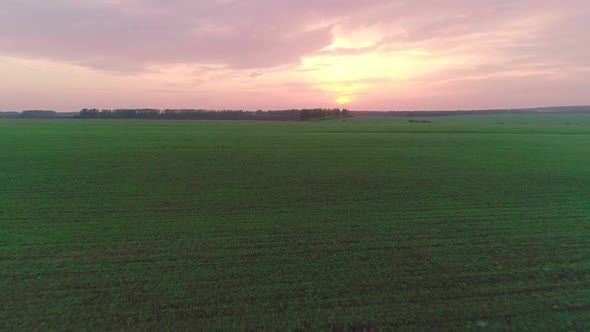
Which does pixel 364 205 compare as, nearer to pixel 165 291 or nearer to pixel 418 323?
pixel 418 323

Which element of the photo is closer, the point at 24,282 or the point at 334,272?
the point at 24,282

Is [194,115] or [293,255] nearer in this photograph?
[293,255]

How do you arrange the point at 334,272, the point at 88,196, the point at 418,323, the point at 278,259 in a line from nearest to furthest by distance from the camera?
the point at 418,323 < the point at 334,272 < the point at 278,259 < the point at 88,196

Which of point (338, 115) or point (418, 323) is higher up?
point (338, 115)

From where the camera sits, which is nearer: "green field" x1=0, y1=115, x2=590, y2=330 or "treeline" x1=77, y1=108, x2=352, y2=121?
"green field" x1=0, y1=115, x2=590, y2=330

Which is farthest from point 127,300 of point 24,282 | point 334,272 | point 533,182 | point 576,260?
point 533,182

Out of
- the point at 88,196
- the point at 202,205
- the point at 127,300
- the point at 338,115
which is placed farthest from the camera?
the point at 338,115

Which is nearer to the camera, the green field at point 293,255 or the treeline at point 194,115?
the green field at point 293,255

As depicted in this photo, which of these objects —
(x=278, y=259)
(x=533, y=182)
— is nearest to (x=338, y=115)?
(x=533, y=182)

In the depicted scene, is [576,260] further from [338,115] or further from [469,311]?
[338,115]
